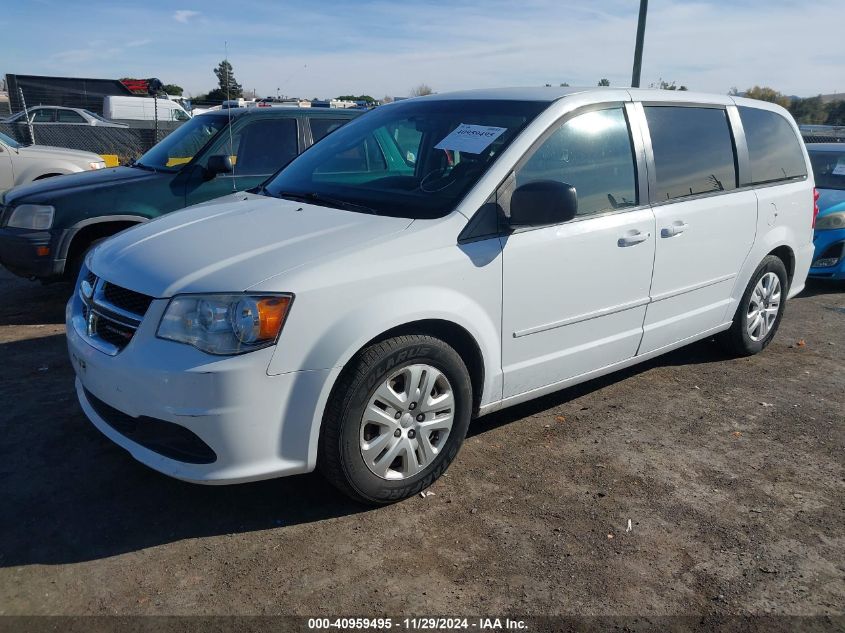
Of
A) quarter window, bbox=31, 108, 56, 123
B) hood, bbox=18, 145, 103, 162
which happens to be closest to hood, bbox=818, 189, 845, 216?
hood, bbox=18, 145, 103, 162

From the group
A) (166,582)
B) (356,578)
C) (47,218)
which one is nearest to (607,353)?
(356,578)

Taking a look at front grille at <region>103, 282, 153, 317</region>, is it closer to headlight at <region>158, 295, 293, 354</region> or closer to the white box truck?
headlight at <region>158, 295, 293, 354</region>

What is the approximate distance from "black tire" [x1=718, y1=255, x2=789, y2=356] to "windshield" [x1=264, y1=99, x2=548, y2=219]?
2.36m

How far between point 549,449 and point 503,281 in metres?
1.06

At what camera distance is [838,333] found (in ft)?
20.9

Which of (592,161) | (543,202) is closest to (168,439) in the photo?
(543,202)

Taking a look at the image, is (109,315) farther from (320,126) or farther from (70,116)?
(70,116)

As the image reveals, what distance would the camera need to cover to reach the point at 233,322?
111 inches

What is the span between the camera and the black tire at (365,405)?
3000 mm

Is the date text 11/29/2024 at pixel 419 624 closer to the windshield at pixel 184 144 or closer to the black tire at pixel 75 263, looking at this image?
the black tire at pixel 75 263

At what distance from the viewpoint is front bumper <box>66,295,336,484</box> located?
2.80m

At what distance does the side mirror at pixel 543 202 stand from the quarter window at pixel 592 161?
0.17 meters

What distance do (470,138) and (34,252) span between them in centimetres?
400

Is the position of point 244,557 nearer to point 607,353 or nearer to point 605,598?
point 605,598
